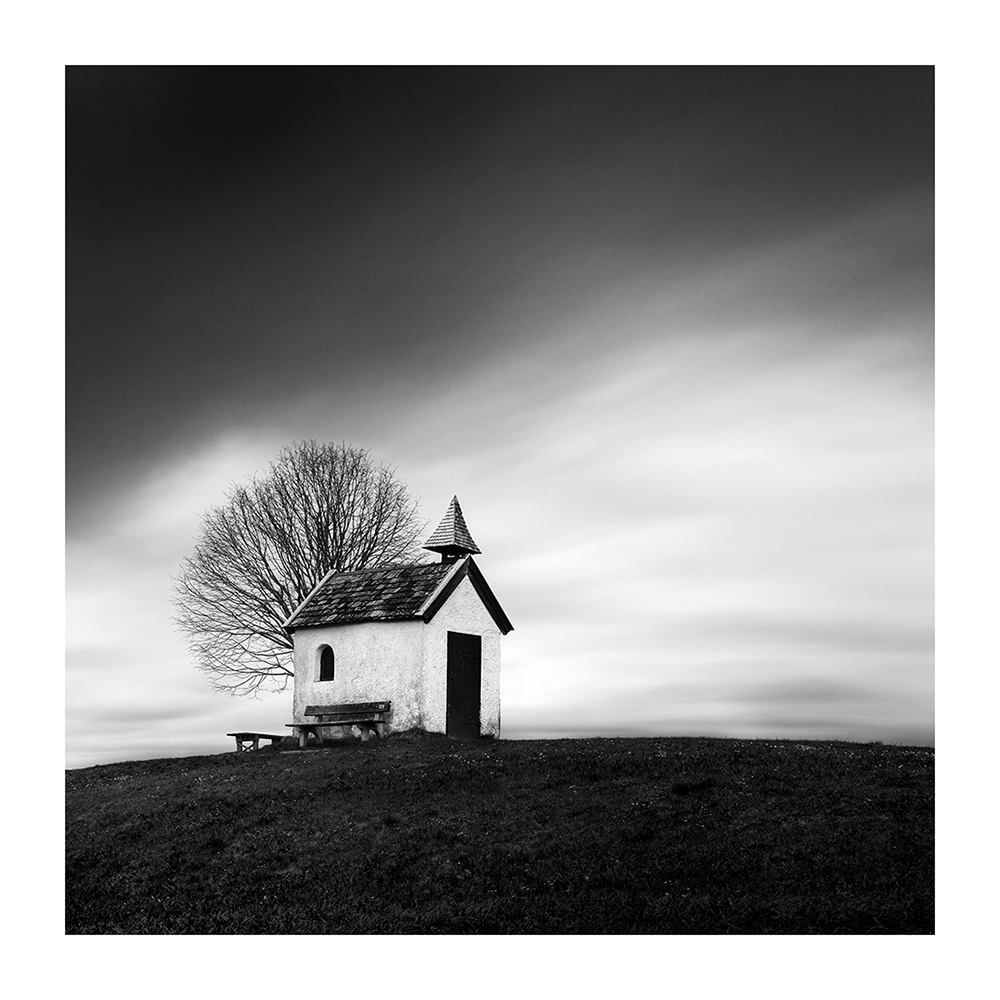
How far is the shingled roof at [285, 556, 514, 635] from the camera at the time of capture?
26.6 meters

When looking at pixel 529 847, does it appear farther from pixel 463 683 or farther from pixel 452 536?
pixel 452 536

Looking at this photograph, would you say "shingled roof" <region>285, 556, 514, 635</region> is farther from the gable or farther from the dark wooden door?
the dark wooden door

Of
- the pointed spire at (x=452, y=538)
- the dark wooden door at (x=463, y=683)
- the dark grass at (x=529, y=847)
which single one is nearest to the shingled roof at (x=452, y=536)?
the pointed spire at (x=452, y=538)

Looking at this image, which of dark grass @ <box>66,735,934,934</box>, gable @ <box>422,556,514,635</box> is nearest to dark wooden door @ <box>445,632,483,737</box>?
gable @ <box>422,556,514,635</box>

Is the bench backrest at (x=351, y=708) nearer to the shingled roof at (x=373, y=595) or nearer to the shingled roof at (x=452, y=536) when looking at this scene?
the shingled roof at (x=373, y=595)

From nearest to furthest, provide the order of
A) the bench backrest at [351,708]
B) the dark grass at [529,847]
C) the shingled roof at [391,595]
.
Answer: the dark grass at [529,847] < the bench backrest at [351,708] < the shingled roof at [391,595]

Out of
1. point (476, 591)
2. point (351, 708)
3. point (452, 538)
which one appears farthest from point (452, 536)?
point (351, 708)

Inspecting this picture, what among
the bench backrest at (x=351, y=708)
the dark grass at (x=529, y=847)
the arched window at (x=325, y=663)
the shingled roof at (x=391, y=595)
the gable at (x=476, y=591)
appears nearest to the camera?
the dark grass at (x=529, y=847)

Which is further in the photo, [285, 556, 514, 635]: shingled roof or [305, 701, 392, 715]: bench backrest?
[285, 556, 514, 635]: shingled roof

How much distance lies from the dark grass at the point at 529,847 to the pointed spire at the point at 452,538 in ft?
23.0

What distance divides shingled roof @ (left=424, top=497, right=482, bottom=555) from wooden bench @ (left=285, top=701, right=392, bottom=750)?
4.26m

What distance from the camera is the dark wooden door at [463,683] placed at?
26688 mm
